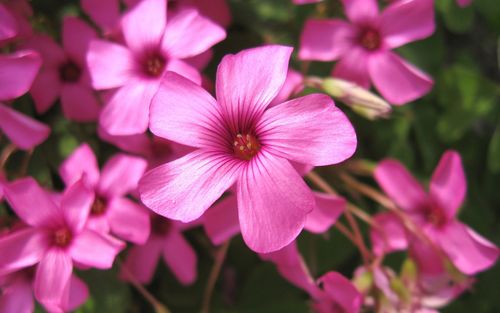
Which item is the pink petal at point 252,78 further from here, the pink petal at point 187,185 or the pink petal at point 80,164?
the pink petal at point 80,164

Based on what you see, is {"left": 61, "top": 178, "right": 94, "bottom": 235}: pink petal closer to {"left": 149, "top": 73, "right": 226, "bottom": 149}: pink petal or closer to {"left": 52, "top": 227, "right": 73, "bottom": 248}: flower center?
{"left": 52, "top": 227, "right": 73, "bottom": 248}: flower center

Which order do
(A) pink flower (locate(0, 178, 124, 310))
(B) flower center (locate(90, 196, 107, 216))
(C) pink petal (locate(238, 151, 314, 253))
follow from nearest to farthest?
(C) pink petal (locate(238, 151, 314, 253)) < (A) pink flower (locate(0, 178, 124, 310)) < (B) flower center (locate(90, 196, 107, 216))

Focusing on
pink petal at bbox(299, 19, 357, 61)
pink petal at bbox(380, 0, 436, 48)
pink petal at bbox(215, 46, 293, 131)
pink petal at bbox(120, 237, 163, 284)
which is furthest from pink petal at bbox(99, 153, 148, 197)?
pink petal at bbox(380, 0, 436, 48)

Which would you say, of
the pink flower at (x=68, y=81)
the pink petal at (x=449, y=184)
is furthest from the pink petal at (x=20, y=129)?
the pink petal at (x=449, y=184)

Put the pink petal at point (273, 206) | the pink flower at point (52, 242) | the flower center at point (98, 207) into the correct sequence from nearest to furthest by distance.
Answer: the pink petal at point (273, 206) → the pink flower at point (52, 242) → the flower center at point (98, 207)

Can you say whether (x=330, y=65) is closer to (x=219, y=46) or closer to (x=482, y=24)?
(x=219, y=46)

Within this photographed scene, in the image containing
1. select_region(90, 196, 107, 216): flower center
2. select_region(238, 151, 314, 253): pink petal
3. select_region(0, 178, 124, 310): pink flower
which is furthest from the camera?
select_region(90, 196, 107, 216): flower center

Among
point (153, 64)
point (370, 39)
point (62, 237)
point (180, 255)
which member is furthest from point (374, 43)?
point (62, 237)
